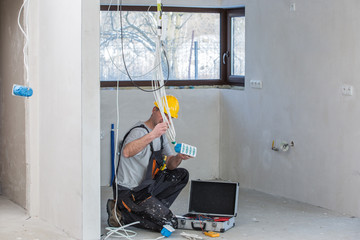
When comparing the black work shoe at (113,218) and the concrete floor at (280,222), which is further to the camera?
the black work shoe at (113,218)

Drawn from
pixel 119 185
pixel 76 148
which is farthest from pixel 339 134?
pixel 76 148

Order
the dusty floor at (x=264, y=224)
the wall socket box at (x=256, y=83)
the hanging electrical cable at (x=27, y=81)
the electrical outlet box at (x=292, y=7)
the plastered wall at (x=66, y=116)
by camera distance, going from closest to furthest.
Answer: the hanging electrical cable at (x=27, y=81), the plastered wall at (x=66, y=116), the dusty floor at (x=264, y=224), the electrical outlet box at (x=292, y=7), the wall socket box at (x=256, y=83)

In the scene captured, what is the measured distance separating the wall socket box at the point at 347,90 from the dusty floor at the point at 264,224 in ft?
3.46

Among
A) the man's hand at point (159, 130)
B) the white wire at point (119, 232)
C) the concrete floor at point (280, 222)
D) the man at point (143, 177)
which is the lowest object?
the concrete floor at point (280, 222)

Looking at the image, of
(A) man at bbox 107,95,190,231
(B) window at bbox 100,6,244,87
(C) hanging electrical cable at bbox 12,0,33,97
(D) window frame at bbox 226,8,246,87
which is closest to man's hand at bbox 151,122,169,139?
(A) man at bbox 107,95,190,231

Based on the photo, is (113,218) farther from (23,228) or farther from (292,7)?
(292,7)

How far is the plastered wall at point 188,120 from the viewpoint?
21.1 feet

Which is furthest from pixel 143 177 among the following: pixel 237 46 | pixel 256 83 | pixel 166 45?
pixel 237 46

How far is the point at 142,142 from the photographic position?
4.43m

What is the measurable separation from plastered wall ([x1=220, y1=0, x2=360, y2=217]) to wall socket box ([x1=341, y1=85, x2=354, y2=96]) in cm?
4

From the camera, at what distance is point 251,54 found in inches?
251

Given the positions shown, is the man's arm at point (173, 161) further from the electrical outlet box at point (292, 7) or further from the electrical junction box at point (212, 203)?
the electrical outlet box at point (292, 7)

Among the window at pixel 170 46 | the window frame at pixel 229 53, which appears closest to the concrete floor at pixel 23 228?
the window at pixel 170 46

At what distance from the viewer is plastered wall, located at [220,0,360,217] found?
16.9 ft
